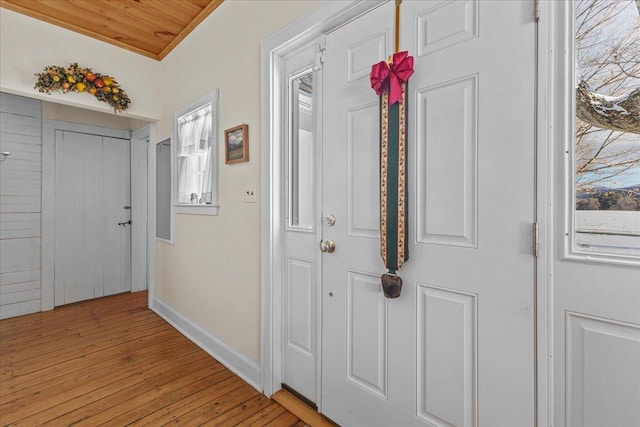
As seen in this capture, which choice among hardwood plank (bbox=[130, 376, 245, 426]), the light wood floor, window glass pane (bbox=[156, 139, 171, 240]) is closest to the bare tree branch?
the light wood floor

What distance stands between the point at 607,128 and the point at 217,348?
8.06 feet

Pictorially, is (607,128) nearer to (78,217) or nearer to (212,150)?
(212,150)

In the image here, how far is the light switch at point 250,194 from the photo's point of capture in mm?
1948

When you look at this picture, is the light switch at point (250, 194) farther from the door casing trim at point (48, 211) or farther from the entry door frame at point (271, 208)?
the door casing trim at point (48, 211)

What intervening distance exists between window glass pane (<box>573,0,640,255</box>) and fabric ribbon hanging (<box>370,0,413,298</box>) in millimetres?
522

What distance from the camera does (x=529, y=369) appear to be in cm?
98

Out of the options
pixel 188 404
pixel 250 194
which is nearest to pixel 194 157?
pixel 250 194

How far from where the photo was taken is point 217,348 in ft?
7.50

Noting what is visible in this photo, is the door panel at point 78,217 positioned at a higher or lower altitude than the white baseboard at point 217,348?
higher

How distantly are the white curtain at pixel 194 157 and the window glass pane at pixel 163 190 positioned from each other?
11.9 inches

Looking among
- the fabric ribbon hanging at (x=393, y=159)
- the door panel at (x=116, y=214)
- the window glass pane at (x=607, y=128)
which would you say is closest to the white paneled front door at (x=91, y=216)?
the door panel at (x=116, y=214)

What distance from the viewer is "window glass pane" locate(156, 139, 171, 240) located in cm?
306

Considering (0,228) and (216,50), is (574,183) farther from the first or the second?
(0,228)

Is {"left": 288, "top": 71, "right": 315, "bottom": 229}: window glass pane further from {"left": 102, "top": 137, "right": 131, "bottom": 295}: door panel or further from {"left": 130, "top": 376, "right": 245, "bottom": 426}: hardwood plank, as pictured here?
{"left": 102, "top": 137, "right": 131, "bottom": 295}: door panel
